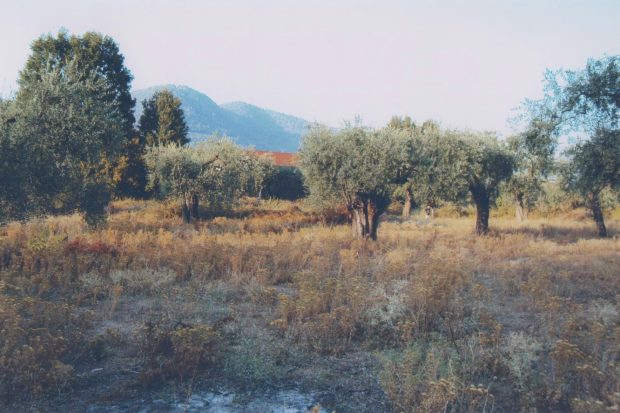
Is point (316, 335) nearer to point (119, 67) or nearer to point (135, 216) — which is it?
point (135, 216)

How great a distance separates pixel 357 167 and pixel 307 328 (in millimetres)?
10918

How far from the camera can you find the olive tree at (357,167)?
60.3 feet

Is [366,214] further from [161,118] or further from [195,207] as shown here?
[161,118]

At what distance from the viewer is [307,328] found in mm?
8359

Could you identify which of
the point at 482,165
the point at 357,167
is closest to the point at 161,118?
the point at 357,167

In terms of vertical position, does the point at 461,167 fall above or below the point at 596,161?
above

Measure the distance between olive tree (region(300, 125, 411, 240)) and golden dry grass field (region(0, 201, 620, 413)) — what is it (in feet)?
13.1

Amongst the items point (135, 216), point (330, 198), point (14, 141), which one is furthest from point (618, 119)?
point (135, 216)

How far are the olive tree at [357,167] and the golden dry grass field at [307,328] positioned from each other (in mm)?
4003

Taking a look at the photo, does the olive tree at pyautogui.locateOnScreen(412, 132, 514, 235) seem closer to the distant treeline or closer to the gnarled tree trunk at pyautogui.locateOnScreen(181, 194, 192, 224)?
the distant treeline

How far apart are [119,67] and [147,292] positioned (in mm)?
22949

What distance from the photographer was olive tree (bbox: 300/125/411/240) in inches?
723

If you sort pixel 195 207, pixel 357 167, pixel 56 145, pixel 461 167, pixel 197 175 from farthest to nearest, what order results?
pixel 195 207, pixel 197 175, pixel 461 167, pixel 357 167, pixel 56 145

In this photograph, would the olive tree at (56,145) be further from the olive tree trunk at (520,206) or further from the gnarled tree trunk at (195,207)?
the olive tree trunk at (520,206)
